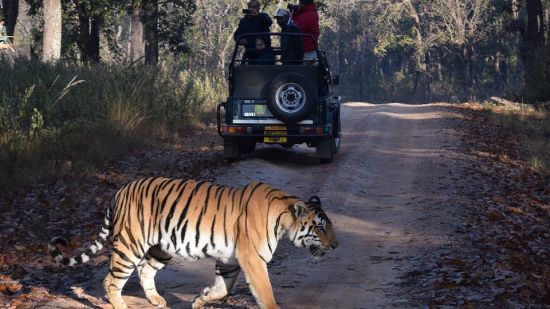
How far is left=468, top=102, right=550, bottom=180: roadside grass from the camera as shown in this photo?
51.3ft

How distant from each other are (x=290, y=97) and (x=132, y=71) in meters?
5.51

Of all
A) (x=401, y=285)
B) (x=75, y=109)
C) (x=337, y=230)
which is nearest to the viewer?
(x=401, y=285)

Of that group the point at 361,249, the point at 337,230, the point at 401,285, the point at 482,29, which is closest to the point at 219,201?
the point at 401,285

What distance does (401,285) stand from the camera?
25.4 feet

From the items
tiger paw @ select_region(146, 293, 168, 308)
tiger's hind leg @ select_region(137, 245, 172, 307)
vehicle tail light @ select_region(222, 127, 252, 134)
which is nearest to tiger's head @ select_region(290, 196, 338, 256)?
tiger's hind leg @ select_region(137, 245, 172, 307)

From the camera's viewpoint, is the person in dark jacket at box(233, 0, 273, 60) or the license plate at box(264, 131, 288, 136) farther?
the person in dark jacket at box(233, 0, 273, 60)

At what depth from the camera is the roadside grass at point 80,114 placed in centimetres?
1348

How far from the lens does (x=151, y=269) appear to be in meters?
7.27

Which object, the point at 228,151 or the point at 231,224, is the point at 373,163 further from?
the point at 231,224

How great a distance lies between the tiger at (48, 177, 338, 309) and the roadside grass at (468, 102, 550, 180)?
8.97 m

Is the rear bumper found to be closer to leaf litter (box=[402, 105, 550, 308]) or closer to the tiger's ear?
leaf litter (box=[402, 105, 550, 308])

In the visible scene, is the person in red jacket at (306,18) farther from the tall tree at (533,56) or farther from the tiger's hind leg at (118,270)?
the tall tree at (533,56)

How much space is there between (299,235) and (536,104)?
1946 centimetres

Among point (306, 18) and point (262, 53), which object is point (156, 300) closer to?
point (262, 53)
